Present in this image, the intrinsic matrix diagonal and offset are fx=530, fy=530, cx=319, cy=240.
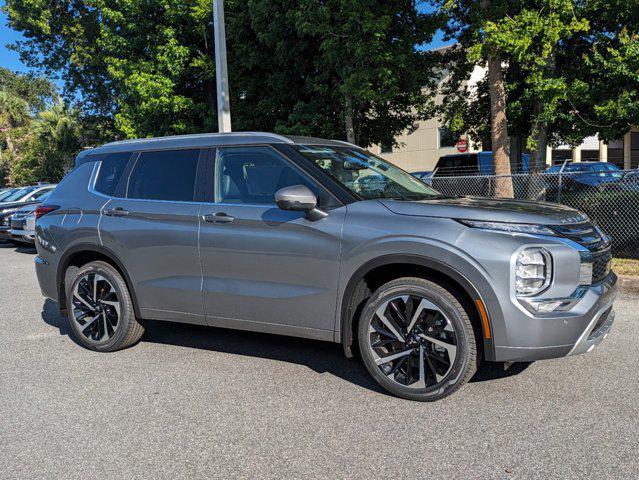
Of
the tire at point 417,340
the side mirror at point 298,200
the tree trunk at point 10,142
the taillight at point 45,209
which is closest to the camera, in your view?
the tire at point 417,340

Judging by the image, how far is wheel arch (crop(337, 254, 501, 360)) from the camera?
335 cm

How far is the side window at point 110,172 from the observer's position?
4953mm

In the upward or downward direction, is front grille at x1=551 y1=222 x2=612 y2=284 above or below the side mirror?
below

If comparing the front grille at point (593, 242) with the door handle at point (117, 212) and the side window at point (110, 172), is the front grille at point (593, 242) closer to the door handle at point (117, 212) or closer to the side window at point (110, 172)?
the door handle at point (117, 212)

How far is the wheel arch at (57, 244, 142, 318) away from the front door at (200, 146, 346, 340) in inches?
35.7

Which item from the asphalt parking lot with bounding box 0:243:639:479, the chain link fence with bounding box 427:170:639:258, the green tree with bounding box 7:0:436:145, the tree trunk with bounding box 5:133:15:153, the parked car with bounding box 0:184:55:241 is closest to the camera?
the asphalt parking lot with bounding box 0:243:639:479

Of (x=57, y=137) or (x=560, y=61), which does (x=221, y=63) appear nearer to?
(x=560, y=61)

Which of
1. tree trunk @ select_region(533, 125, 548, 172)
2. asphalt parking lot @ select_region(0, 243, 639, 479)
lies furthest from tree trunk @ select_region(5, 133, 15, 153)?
asphalt parking lot @ select_region(0, 243, 639, 479)

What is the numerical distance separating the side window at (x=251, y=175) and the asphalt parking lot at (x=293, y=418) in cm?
143

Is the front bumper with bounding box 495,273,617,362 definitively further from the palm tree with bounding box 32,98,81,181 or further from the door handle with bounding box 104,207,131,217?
the palm tree with bounding box 32,98,81,181

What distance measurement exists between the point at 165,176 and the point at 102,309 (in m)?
1.40

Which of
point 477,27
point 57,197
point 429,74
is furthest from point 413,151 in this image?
point 57,197

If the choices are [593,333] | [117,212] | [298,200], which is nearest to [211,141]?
[117,212]

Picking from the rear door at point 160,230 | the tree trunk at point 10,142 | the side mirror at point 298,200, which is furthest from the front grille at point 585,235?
the tree trunk at point 10,142
